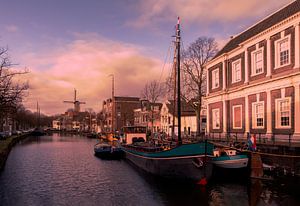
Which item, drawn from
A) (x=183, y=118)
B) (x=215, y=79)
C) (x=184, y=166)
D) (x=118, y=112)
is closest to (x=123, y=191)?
(x=184, y=166)

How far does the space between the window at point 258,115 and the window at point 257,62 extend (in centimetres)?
335

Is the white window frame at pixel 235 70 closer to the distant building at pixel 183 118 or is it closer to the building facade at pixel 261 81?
the building facade at pixel 261 81

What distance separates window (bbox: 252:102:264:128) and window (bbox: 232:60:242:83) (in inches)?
191

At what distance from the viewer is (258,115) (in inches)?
1212

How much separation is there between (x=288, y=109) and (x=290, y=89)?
1793 millimetres

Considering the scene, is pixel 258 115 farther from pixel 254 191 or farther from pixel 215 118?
pixel 254 191

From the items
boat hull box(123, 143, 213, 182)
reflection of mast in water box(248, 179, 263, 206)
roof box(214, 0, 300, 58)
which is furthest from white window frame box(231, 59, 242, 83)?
boat hull box(123, 143, 213, 182)

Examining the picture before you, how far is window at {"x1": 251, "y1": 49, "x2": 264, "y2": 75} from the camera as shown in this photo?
1204 inches

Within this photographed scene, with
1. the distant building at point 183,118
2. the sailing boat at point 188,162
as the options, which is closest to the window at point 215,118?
the sailing boat at point 188,162

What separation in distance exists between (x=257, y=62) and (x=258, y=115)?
217 inches

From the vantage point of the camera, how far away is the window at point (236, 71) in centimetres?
3497

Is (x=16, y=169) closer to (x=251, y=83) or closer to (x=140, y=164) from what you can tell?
(x=140, y=164)

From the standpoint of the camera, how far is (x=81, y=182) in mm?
22422

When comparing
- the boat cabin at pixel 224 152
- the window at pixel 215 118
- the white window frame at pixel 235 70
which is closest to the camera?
the boat cabin at pixel 224 152
